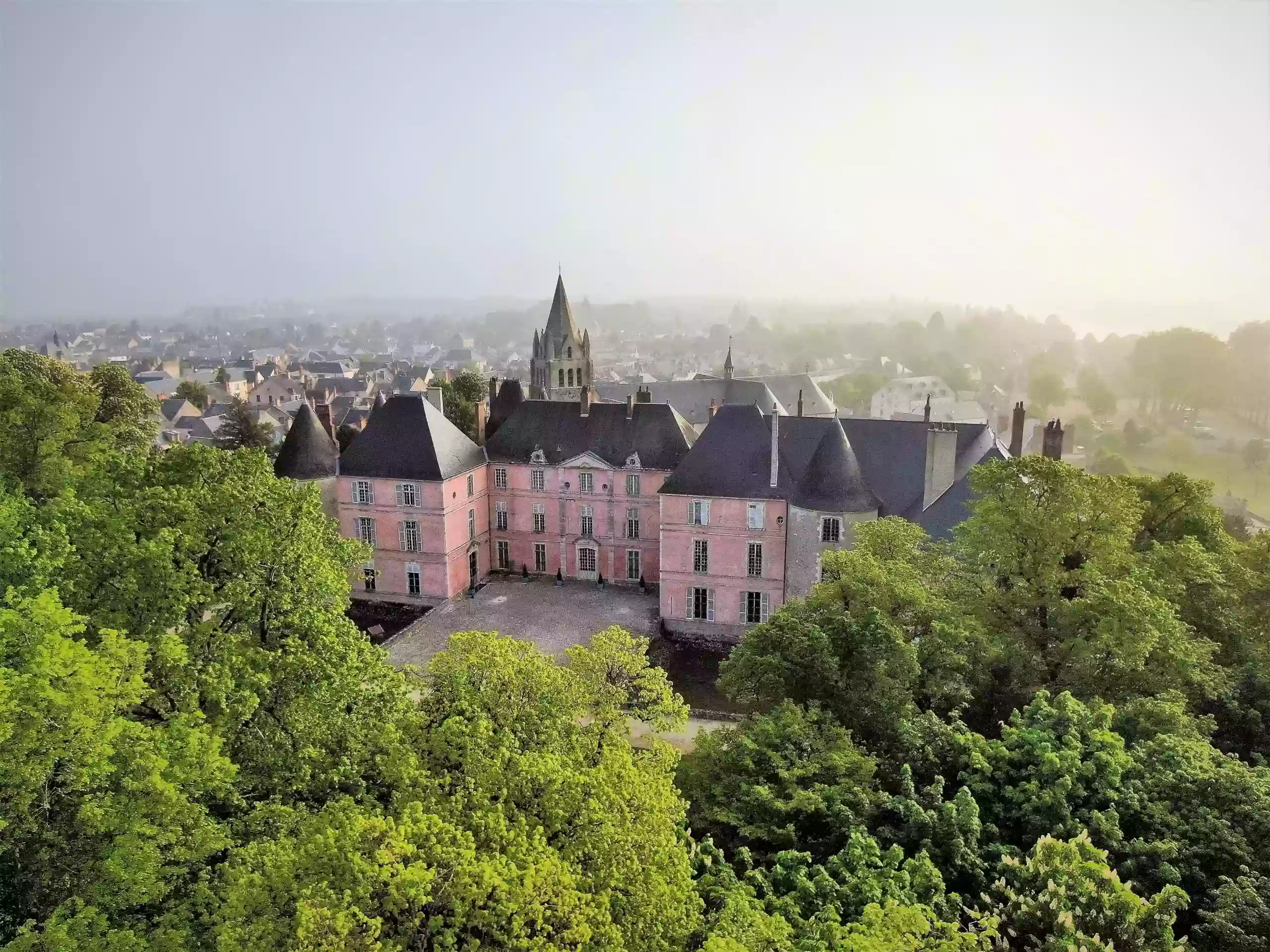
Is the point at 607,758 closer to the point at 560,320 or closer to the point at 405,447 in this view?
the point at 405,447

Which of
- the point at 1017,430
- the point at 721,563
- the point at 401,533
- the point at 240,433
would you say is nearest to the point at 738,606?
the point at 721,563

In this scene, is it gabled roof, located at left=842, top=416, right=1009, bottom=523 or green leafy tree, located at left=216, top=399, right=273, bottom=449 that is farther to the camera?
green leafy tree, located at left=216, top=399, right=273, bottom=449

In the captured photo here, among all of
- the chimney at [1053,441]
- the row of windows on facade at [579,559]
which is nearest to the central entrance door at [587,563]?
the row of windows on facade at [579,559]

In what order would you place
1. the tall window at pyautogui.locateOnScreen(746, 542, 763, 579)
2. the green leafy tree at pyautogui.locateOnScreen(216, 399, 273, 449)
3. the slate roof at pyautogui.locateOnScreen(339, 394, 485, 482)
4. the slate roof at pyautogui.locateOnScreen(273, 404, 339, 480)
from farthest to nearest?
the green leafy tree at pyautogui.locateOnScreen(216, 399, 273, 449) → the slate roof at pyautogui.locateOnScreen(273, 404, 339, 480) → the slate roof at pyautogui.locateOnScreen(339, 394, 485, 482) → the tall window at pyautogui.locateOnScreen(746, 542, 763, 579)

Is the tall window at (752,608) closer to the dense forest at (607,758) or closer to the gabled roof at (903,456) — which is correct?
the gabled roof at (903,456)

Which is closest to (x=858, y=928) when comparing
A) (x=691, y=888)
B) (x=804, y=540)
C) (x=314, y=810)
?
(x=691, y=888)

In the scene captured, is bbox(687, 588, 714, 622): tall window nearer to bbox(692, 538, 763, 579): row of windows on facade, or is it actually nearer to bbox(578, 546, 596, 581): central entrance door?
bbox(692, 538, 763, 579): row of windows on facade

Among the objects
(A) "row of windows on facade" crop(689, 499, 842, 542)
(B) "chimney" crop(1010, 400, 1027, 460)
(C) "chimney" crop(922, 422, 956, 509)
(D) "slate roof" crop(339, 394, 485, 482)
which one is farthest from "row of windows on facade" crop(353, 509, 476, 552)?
(B) "chimney" crop(1010, 400, 1027, 460)
